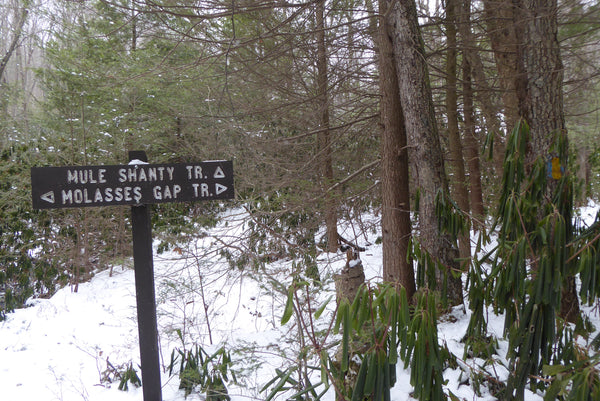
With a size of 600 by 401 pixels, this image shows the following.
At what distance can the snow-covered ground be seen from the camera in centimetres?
398

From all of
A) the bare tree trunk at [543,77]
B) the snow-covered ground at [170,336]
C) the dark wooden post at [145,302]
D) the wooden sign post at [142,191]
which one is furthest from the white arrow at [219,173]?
the bare tree trunk at [543,77]

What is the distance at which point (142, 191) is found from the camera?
3.06m

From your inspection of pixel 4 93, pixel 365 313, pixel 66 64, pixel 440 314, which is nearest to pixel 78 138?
Result: pixel 66 64

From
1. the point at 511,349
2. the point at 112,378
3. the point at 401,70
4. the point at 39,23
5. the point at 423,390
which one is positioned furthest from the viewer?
the point at 39,23

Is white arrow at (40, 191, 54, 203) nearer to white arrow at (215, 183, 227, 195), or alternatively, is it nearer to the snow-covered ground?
white arrow at (215, 183, 227, 195)

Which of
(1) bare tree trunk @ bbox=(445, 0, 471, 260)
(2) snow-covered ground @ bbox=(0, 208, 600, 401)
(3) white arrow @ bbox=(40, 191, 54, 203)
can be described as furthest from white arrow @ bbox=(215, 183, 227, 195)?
(1) bare tree trunk @ bbox=(445, 0, 471, 260)

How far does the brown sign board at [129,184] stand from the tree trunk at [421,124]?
1910 mm

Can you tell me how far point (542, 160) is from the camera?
2328 mm

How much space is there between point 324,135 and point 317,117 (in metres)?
0.72

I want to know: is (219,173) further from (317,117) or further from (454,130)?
(454,130)

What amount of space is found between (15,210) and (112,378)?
207 inches

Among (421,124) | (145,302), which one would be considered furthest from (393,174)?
(145,302)

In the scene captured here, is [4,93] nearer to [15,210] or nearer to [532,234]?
[15,210]

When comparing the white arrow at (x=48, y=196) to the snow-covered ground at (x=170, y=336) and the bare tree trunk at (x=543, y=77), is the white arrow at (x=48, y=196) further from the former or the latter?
the bare tree trunk at (x=543, y=77)
